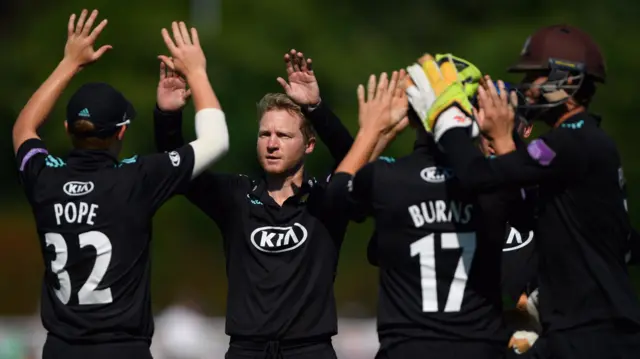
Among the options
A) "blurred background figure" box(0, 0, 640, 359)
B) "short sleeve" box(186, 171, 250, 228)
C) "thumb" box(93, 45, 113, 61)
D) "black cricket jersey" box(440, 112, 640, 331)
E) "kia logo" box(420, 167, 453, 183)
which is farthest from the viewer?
"blurred background figure" box(0, 0, 640, 359)

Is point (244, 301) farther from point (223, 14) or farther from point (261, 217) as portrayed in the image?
point (223, 14)

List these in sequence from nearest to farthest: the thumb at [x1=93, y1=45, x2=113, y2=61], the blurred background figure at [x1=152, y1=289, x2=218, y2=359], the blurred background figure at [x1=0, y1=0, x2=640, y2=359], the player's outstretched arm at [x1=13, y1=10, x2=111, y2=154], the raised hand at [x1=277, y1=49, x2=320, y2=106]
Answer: the thumb at [x1=93, y1=45, x2=113, y2=61], the player's outstretched arm at [x1=13, y1=10, x2=111, y2=154], the raised hand at [x1=277, y1=49, x2=320, y2=106], the blurred background figure at [x1=152, y1=289, x2=218, y2=359], the blurred background figure at [x1=0, y1=0, x2=640, y2=359]

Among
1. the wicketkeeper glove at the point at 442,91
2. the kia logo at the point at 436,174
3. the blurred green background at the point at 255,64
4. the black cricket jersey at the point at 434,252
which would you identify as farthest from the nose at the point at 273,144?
the blurred green background at the point at 255,64

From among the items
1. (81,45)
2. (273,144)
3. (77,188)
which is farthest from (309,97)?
(77,188)

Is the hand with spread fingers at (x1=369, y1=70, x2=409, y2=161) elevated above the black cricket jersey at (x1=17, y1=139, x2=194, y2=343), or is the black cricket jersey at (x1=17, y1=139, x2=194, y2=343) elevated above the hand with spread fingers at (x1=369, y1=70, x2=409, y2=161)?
the hand with spread fingers at (x1=369, y1=70, x2=409, y2=161)

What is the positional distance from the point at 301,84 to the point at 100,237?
1.41 metres

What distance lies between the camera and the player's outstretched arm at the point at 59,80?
7.21 meters

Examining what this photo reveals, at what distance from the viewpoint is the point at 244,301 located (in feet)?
23.6

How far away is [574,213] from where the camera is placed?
6184mm

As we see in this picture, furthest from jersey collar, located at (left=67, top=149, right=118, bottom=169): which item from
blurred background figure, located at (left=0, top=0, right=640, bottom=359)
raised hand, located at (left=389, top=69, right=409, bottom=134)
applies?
blurred background figure, located at (left=0, top=0, right=640, bottom=359)

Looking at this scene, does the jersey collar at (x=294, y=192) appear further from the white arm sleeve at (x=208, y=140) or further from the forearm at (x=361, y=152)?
the forearm at (x=361, y=152)

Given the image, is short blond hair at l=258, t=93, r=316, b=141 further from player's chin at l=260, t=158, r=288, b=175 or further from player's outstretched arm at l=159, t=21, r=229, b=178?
player's outstretched arm at l=159, t=21, r=229, b=178

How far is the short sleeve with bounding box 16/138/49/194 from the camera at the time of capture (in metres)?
7.02

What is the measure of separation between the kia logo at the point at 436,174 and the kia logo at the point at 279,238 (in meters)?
1.04
